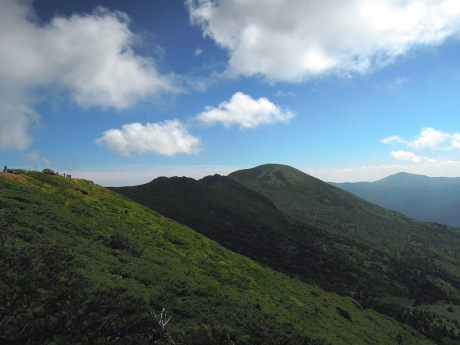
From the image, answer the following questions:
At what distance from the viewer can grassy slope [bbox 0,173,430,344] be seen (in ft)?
32.2

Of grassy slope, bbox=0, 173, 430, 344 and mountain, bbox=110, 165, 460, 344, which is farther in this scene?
mountain, bbox=110, 165, 460, 344

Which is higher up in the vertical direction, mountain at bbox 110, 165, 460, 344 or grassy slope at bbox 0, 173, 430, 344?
grassy slope at bbox 0, 173, 430, 344

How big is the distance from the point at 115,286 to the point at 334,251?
113 metres

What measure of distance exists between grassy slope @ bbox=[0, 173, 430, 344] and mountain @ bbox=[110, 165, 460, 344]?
31.6 m

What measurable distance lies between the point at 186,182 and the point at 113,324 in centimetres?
15209

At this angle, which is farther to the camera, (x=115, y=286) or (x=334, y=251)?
(x=334, y=251)

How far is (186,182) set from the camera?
160 metres

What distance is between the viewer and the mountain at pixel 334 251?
7562 centimetres

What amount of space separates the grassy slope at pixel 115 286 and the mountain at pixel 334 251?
31605 mm

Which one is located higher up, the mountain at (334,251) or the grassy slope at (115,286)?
the grassy slope at (115,286)

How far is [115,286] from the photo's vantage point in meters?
16.1

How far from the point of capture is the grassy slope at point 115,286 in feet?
32.2

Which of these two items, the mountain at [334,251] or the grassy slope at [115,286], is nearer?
the grassy slope at [115,286]

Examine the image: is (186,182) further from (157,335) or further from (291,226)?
(157,335)
